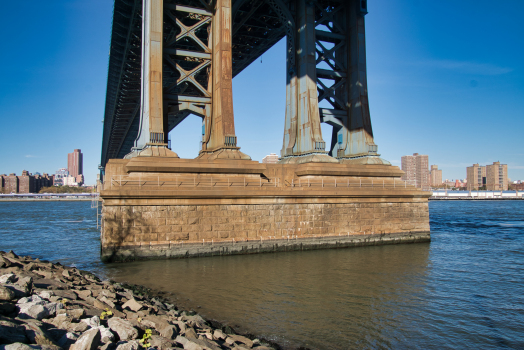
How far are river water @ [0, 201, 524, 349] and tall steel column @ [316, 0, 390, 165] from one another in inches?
321

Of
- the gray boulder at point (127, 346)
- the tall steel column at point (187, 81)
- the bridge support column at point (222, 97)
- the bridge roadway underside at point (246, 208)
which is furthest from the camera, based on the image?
the bridge support column at point (222, 97)

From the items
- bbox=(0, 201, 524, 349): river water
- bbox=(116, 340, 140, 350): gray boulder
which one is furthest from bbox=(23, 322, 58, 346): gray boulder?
bbox=(0, 201, 524, 349): river water

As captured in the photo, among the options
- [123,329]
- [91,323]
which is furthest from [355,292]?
A: [91,323]

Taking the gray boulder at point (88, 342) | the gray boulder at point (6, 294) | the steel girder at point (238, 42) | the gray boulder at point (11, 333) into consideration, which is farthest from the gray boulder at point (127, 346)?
the steel girder at point (238, 42)

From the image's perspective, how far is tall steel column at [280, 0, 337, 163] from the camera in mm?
23156

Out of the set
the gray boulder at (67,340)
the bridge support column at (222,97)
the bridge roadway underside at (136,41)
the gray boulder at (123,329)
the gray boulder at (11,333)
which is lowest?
the gray boulder at (123,329)

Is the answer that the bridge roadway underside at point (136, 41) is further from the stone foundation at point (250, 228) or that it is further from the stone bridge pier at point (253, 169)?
the stone foundation at point (250, 228)

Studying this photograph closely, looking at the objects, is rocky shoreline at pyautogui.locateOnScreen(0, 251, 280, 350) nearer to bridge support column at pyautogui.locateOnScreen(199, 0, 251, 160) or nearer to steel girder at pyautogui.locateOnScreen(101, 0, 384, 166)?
bridge support column at pyautogui.locateOnScreen(199, 0, 251, 160)

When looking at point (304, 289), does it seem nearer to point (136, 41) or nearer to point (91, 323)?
point (91, 323)

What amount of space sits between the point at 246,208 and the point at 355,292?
7.31 m

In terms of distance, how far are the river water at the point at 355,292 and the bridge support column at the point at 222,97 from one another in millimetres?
6110

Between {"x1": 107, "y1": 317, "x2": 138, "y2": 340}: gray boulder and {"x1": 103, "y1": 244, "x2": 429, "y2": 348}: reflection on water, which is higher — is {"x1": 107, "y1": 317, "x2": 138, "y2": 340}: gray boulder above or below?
above

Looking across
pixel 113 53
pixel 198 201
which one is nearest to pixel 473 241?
pixel 198 201

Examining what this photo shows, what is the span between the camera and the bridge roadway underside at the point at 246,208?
16.2 metres
